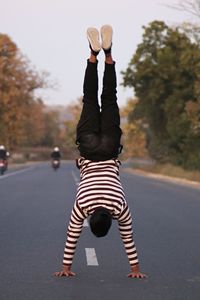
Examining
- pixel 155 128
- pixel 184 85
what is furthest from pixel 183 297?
pixel 155 128

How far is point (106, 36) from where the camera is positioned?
710 centimetres

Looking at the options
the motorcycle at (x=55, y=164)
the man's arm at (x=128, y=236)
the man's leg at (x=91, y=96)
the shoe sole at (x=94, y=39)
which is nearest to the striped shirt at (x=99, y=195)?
the man's arm at (x=128, y=236)

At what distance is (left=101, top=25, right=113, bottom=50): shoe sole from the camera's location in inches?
279

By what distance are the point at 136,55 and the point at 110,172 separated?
42224 mm

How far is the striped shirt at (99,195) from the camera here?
23.8ft

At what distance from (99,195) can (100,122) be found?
2.42 feet

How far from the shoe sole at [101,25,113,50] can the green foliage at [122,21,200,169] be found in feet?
120

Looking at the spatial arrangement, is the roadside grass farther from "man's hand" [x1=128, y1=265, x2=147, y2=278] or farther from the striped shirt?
the striped shirt

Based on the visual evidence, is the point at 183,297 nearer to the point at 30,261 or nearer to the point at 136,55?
the point at 30,261

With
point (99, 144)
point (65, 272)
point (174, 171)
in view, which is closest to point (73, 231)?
point (65, 272)

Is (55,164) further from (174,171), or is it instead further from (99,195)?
Result: (99,195)

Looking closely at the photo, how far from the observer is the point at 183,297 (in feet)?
22.7

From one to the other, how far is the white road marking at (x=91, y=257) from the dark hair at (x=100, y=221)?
6.50 ft

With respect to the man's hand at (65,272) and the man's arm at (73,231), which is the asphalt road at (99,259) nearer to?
the man's hand at (65,272)
